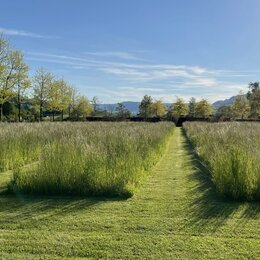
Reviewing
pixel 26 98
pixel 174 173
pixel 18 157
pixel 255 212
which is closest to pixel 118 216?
pixel 255 212

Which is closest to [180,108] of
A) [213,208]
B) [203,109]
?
[203,109]

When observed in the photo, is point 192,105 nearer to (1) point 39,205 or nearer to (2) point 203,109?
(2) point 203,109

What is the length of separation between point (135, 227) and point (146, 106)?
199 feet

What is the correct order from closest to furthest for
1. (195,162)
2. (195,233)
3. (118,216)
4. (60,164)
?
(195,233), (118,216), (60,164), (195,162)

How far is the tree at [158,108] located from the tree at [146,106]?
3.22ft

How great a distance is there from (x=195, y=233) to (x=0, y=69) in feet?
90.0

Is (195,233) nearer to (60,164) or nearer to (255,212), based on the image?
(255,212)

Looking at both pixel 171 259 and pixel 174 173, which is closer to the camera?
pixel 171 259

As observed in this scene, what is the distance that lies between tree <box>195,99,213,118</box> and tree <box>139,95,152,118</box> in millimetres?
9048

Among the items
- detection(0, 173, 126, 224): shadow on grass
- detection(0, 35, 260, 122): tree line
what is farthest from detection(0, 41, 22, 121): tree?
detection(0, 173, 126, 224): shadow on grass

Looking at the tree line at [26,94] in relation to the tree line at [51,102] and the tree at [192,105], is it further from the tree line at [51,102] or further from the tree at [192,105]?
the tree at [192,105]

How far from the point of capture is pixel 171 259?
11.9ft

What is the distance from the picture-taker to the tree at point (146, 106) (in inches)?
2549

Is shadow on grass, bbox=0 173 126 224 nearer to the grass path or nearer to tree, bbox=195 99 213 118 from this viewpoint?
the grass path
